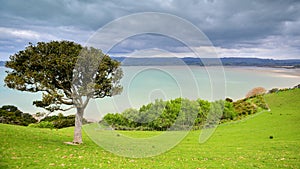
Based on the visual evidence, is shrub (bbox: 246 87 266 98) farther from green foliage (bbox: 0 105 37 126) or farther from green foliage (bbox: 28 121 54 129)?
green foliage (bbox: 0 105 37 126)

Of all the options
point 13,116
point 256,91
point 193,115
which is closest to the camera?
point 193,115

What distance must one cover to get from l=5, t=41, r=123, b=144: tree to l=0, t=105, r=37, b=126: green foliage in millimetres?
43725

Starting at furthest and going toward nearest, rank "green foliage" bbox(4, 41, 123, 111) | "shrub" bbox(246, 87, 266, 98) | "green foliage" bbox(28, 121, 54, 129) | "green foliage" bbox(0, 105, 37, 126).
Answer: "shrub" bbox(246, 87, 266, 98)
"green foliage" bbox(0, 105, 37, 126)
"green foliage" bbox(28, 121, 54, 129)
"green foliage" bbox(4, 41, 123, 111)

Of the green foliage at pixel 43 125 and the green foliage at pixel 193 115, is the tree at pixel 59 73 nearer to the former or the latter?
the green foliage at pixel 193 115

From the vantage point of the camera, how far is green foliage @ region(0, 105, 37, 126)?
2323 inches

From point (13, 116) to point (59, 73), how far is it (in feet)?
161

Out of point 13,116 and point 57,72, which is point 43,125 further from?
point 57,72

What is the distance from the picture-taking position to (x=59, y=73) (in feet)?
70.1

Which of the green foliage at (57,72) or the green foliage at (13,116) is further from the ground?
the green foliage at (57,72)

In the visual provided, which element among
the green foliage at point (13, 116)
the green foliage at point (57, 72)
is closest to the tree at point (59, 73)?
the green foliage at point (57, 72)

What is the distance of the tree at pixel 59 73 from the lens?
20.6m

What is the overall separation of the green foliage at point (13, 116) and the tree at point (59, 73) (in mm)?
43725

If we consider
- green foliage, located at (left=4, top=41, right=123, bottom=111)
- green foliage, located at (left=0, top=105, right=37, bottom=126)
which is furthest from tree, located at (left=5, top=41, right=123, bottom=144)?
green foliage, located at (left=0, top=105, right=37, bottom=126)

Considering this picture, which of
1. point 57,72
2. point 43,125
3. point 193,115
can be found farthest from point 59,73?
point 43,125
